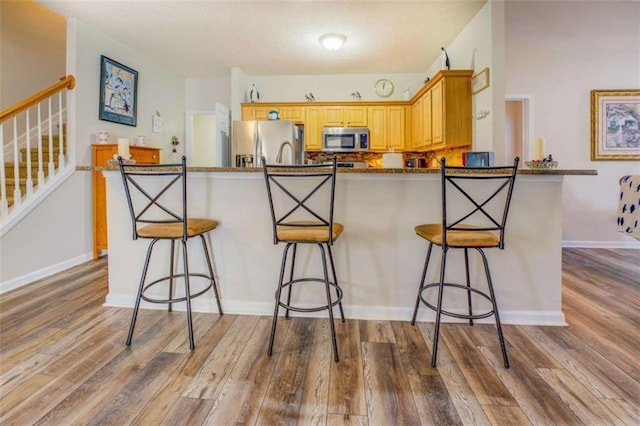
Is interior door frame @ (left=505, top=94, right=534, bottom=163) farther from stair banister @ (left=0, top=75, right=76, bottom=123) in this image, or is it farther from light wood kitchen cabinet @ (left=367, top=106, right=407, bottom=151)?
Answer: stair banister @ (left=0, top=75, right=76, bottom=123)

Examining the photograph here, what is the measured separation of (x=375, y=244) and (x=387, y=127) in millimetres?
3524

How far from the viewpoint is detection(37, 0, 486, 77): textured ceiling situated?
3.22m

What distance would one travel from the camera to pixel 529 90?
4.29m

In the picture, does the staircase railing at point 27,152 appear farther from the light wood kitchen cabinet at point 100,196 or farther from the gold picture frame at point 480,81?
the gold picture frame at point 480,81

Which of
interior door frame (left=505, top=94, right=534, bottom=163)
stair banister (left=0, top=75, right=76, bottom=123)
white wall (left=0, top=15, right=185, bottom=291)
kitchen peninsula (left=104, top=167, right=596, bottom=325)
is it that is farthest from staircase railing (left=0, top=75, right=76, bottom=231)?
interior door frame (left=505, top=94, right=534, bottom=163)

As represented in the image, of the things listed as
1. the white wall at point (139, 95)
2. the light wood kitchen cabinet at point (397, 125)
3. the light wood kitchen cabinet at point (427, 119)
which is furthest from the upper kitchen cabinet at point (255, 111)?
the light wood kitchen cabinet at point (427, 119)

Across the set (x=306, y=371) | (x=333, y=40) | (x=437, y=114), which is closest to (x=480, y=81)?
(x=437, y=114)

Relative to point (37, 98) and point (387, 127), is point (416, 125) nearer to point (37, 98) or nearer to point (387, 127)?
point (387, 127)

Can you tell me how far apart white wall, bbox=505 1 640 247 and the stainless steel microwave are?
205cm

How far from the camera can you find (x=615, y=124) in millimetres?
4262

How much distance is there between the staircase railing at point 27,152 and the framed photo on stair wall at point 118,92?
40 centimetres

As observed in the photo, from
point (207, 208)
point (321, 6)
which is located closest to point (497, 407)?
point (207, 208)

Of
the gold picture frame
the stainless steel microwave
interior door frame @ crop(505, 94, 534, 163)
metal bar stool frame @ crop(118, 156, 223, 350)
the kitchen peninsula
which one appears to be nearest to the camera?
metal bar stool frame @ crop(118, 156, 223, 350)

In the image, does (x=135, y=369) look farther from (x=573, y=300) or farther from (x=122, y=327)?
(x=573, y=300)
